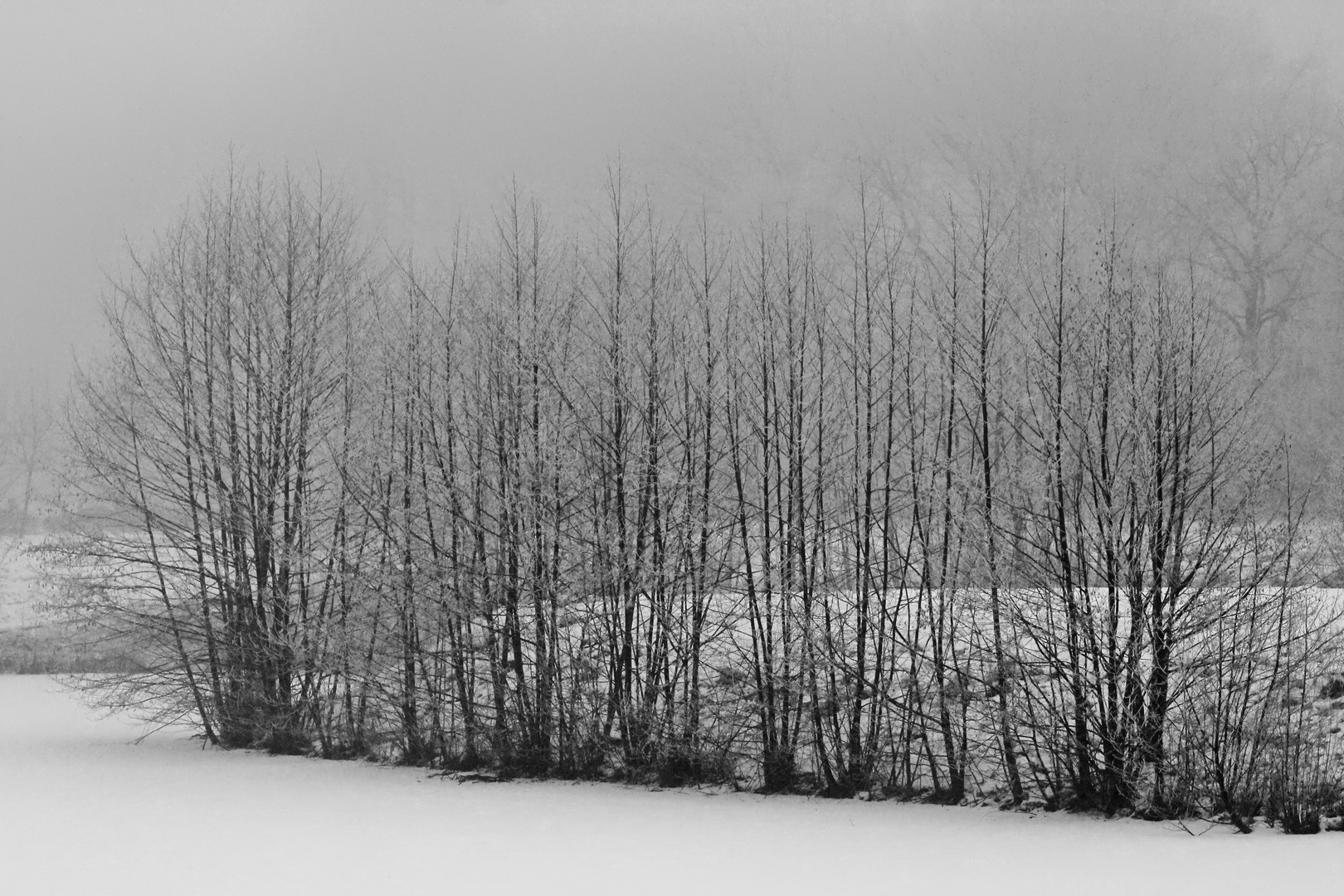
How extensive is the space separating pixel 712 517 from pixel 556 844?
4724 mm

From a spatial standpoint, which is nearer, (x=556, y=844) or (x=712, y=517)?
(x=556, y=844)

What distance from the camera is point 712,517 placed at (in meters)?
14.3

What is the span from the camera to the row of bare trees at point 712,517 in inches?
460

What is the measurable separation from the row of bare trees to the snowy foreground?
936 millimetres

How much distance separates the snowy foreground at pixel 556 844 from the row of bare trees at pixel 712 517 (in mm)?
936

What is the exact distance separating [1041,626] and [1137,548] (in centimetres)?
118

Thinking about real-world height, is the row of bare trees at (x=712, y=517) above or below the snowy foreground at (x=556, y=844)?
above

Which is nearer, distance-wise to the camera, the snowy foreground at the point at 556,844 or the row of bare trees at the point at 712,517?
the snowy foreground at the point at 556,844

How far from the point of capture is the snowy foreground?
356 inches

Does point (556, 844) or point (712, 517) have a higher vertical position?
point (712, 517)

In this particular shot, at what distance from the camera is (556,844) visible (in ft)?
35.0

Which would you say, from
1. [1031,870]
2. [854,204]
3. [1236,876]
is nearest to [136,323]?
[1031,870]

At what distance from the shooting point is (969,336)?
13.3 m

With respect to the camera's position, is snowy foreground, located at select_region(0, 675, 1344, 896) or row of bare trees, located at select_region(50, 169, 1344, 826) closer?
snowy foreground, located at select_region(0, 675, 1344, 896)
